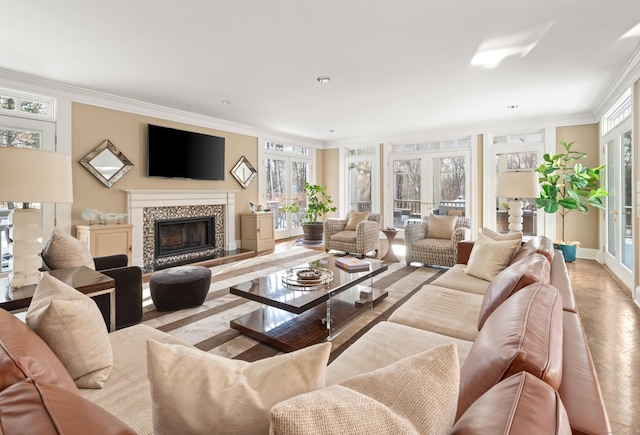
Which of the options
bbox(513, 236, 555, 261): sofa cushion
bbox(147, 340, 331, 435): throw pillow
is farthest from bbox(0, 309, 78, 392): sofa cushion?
bbox(513, 236, 555, 261): sofa cushion

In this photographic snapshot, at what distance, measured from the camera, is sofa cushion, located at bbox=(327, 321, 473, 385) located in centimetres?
140

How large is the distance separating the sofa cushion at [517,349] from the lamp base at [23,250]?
253 centimetres

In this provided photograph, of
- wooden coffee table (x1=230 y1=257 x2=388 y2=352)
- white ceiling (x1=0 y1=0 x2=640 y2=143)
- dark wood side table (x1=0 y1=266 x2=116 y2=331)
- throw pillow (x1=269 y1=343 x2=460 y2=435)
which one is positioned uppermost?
white ceiling (x1=0 y1=0 x2=640 y2=143)

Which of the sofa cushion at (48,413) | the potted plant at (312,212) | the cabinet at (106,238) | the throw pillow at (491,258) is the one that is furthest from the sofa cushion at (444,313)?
the potted plant at (312,212)

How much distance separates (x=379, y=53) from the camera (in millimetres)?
3229

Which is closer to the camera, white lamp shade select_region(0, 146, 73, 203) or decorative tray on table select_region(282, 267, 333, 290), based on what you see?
white lamp shade select_region(0, 146, 73, 203)

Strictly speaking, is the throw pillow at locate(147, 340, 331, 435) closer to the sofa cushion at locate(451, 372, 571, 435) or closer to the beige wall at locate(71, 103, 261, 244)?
the sofa cushion at locate(451, 372, 571, 435)

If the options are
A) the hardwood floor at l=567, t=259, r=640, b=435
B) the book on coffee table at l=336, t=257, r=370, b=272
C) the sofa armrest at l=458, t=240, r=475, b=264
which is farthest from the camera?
the sofa armrest at l=458, t=240, r=475, b=264

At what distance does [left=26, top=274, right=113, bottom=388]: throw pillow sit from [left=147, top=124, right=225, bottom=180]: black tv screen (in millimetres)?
4111

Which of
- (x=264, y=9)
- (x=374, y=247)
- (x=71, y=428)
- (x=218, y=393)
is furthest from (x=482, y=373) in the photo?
(x=374, y=247)

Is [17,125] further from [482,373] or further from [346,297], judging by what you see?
[482,373]

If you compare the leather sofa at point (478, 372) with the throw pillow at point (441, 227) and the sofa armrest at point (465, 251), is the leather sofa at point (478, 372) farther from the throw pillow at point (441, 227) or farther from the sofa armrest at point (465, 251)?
the throw pillow at point (441, 227)

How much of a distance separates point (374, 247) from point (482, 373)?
4.93 metres

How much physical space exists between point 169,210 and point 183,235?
1.72 ft
